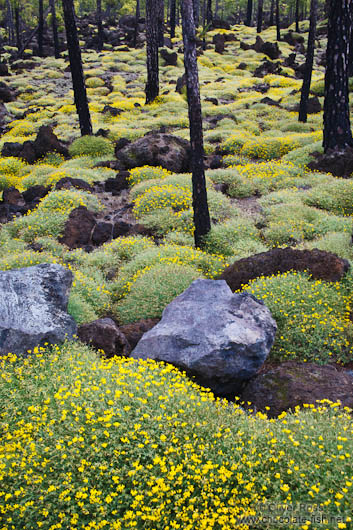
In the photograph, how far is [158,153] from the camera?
758 inches

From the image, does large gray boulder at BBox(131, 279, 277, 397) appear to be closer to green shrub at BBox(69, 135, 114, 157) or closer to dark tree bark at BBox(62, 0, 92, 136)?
green shrub at BBox(69, 135, 114, 157)

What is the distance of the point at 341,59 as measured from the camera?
1653cm

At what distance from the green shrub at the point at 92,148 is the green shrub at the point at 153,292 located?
13156 millimetres

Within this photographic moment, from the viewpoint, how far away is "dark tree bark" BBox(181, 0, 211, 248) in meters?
10.1

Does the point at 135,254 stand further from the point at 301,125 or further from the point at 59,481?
the point at 301,125

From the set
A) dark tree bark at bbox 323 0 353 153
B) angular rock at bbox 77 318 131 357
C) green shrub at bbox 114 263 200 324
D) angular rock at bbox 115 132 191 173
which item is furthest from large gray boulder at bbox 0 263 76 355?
dark tree bark at bbox 323 0 353 153

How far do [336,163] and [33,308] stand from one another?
14325mm

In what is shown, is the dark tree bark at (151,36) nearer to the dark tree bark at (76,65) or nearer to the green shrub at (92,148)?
the dark tree bark at (76,65)

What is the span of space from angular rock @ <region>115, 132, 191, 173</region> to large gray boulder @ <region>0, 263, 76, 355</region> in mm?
11863

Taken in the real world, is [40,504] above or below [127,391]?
below

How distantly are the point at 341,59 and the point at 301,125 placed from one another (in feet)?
24.7

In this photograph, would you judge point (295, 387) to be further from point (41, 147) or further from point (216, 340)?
point (41, 147)

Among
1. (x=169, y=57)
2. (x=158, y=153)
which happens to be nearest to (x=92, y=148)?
(x=158, y=153)

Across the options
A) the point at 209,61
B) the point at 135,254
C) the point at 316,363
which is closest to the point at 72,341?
the point at 316,363
